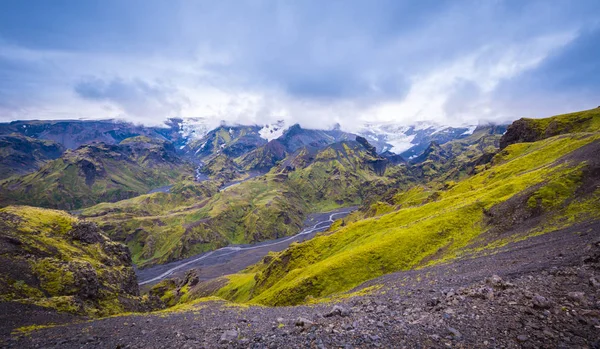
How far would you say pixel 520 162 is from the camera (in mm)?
117250

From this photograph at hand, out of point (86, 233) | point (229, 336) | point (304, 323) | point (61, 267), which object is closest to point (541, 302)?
point (304, 323)

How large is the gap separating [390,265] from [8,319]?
6487cm

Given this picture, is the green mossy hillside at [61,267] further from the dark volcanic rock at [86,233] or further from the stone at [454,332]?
the stone at [454,332]

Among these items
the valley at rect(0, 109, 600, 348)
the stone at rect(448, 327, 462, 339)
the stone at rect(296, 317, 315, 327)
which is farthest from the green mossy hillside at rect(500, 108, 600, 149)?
the stone at rect(296, 317, 315, 327)

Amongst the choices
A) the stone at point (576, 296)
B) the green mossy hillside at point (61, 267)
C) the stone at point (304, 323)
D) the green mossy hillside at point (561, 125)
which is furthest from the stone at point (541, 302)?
the green mossy hillside at point (561, 125)

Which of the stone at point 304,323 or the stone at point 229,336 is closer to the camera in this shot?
the stone at point 304,323

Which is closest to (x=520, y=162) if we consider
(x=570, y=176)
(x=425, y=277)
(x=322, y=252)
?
(x=570, y=176)

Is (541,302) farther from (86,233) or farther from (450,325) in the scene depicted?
(86,233)

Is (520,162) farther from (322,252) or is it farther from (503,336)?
(503,336)

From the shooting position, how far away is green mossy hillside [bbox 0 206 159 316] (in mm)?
45656

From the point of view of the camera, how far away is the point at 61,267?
54.6 meters

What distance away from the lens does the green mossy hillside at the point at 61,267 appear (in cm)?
4566

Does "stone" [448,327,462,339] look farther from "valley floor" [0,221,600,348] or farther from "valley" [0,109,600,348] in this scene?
"valley" [0,109,600,348]

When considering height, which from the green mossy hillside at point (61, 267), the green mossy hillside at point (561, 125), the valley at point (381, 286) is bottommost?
the valley at point (381, 286)
